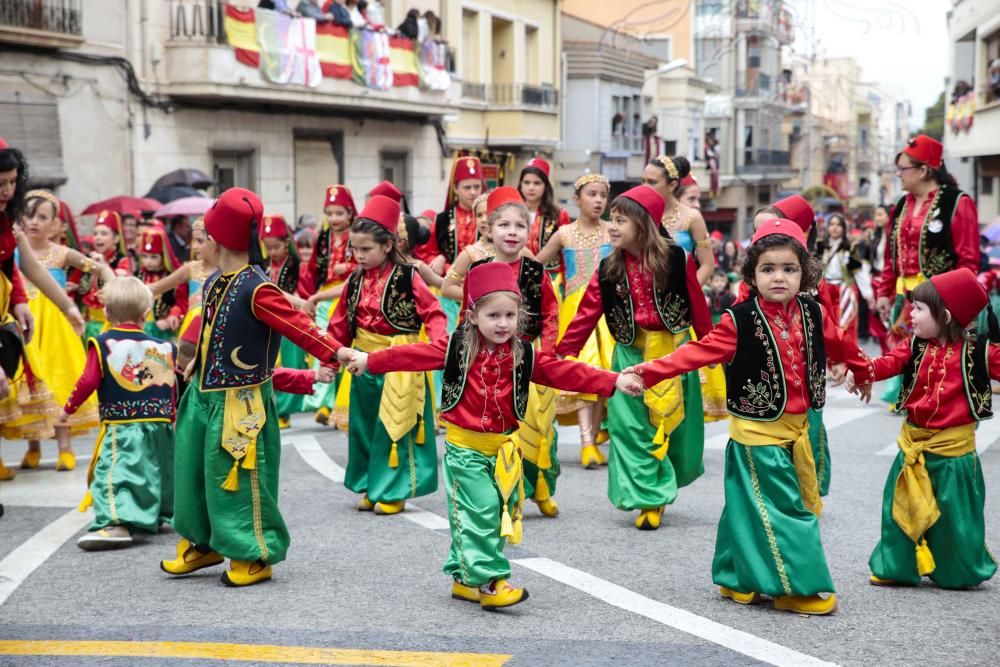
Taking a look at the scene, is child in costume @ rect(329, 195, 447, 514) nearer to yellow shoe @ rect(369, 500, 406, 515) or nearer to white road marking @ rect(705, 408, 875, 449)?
yellow shoe @ rect(369, 500, 406, 515)

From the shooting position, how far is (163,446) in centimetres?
806

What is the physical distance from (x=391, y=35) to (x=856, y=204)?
69251mm

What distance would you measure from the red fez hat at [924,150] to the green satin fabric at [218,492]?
553 cm

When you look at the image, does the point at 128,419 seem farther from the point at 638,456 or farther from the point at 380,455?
the point at 638,456

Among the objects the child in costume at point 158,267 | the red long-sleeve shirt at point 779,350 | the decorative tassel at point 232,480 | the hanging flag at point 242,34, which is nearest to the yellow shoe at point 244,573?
the decorative tassel at point 232,480

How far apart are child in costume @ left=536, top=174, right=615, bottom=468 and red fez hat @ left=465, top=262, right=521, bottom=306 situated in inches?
126

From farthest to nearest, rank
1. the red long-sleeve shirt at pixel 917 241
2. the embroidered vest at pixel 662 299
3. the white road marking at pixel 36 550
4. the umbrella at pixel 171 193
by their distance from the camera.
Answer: the umbrella at pixel 171 193 → the red long-sleeve shirt at pixel 917 241 → the embroidered vest at pixel 662 299 → the white road marking at pixel 36 550

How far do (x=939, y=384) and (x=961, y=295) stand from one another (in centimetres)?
42

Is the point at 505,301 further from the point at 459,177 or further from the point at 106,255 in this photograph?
the point at 106,255

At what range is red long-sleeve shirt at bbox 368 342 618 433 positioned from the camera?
6.51 m

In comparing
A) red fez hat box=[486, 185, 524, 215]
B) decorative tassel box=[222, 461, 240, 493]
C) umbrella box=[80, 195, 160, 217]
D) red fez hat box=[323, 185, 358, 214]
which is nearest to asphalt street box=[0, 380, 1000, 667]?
decorative tassel box=[222, 461, 240, 493]

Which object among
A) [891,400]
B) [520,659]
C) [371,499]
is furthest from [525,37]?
[520,659]

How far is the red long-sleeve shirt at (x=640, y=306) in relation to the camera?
8.21 metres

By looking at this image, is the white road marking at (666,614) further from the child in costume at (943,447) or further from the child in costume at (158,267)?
the child in costume at (158,267)
